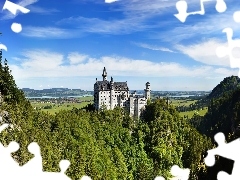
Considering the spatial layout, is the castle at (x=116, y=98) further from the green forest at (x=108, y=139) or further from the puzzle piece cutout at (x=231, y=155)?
the puzzle piece cutout at (x=231, y=155)

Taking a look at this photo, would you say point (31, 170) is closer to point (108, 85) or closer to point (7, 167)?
point (7, 167)

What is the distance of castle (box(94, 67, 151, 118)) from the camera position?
6344cm

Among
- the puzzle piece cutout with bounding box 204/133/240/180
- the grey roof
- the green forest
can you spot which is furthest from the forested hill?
the puzzle piece cutout with bounding box 204/133/240/180

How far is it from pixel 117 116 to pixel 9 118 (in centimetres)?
2866

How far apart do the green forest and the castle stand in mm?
1495

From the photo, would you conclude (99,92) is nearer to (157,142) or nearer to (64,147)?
(157,142)

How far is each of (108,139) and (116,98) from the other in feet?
32.8

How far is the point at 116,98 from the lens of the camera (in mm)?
64625

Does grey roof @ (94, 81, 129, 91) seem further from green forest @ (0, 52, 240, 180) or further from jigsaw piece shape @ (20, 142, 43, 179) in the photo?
jigsaw piece shape @ (20, 142, 43, 179)

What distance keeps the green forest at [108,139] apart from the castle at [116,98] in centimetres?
149

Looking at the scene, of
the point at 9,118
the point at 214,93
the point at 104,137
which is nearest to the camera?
the point at 9,118

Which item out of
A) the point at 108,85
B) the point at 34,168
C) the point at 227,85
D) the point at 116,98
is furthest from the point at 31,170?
the point at 227,85

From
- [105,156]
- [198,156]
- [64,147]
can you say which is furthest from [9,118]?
[198,156]

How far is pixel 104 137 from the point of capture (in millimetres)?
56312
